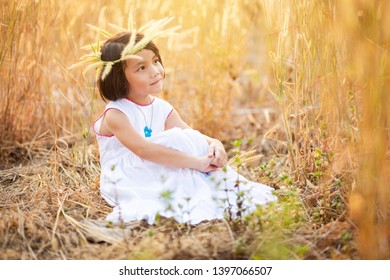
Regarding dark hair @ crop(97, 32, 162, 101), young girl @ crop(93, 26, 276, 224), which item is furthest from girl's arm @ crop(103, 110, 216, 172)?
dark hair @ crop(97, 32, 162, 101)

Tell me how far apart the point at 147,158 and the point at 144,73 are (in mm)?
311

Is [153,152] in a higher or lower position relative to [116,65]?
lower

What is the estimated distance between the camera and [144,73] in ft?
7.00

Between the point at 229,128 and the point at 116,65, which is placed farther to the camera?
the point at 229,128

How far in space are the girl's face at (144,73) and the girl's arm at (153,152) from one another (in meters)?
0.14

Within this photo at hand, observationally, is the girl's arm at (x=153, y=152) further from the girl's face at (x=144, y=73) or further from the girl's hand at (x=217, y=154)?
the girl's face at (x=144, y=73)

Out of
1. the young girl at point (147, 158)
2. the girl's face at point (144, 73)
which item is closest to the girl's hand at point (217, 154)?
the young girl at point (147, 158)

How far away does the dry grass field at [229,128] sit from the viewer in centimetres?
171

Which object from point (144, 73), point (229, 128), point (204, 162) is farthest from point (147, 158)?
point (229, 128)

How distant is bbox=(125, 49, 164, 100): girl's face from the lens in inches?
83.8

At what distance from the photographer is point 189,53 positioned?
3396 millimetres

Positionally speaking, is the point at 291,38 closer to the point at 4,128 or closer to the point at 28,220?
the point at 28,220

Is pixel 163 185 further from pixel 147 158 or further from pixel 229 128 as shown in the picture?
pixel 229 128

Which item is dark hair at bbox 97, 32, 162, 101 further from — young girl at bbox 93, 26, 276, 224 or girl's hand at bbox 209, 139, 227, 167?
girl's hand at bbox 209, 139, 227, 167
